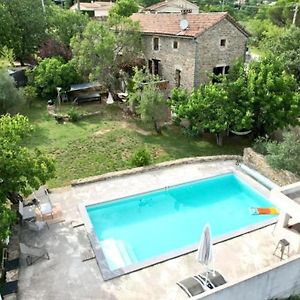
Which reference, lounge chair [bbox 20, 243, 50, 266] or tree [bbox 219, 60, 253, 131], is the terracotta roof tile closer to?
tree [bbox 219, 60, 253, 131]

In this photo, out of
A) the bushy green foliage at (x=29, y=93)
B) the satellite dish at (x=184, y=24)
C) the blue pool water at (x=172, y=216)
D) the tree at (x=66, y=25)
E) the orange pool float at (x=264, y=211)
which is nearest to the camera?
the blue pool water at (x=172, y=216)

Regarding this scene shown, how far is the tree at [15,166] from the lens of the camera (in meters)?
12.2

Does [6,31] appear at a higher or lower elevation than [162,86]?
higher

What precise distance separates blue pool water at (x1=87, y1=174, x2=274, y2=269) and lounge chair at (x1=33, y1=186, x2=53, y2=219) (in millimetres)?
2083

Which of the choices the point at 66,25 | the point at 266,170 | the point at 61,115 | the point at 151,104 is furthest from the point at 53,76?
the point at 266,170

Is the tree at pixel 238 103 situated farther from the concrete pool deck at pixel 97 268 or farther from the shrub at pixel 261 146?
the concrete pool deck at pixel 97 268

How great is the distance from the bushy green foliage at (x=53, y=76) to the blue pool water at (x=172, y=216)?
19299 mm

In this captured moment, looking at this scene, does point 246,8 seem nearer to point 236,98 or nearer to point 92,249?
point 236,98

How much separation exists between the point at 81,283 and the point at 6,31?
3383 centimetres

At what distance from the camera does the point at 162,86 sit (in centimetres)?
2992

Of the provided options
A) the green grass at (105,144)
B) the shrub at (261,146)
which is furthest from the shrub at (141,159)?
the shrub at (261,146)

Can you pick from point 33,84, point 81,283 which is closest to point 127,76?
point 33,84

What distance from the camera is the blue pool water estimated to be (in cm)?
1507

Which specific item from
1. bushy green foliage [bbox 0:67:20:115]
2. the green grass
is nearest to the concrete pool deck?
the green grass
